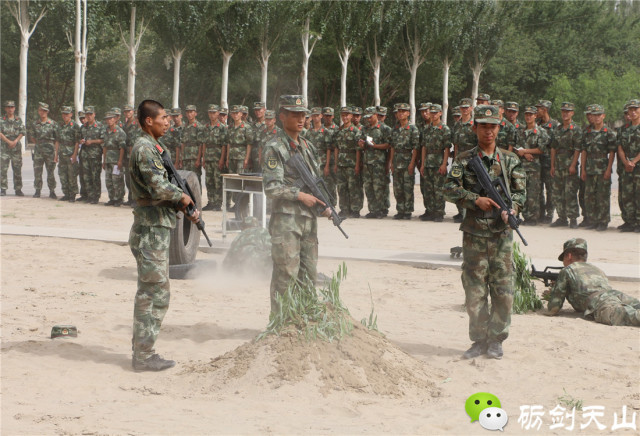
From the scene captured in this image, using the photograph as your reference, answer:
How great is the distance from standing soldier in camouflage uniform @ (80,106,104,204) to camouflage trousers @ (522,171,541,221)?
8991mm

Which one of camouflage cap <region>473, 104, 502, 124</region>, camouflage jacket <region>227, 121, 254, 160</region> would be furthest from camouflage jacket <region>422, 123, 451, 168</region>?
camouflage cap <region>473, 104, 502, 124</region>

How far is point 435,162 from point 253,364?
10.0 metres

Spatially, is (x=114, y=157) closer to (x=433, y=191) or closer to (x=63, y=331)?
(x=433, y=191)

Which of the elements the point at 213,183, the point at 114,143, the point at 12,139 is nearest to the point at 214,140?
the point at 213,183

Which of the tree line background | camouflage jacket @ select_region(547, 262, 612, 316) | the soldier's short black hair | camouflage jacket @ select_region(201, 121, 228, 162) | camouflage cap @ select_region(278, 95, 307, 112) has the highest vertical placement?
the tree line background

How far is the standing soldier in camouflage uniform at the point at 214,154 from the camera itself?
56.6ft

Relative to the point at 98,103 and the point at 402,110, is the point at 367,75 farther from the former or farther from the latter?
the point at 402,110

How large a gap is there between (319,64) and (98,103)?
51.8 ft

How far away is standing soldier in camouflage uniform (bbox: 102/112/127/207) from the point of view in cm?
1783

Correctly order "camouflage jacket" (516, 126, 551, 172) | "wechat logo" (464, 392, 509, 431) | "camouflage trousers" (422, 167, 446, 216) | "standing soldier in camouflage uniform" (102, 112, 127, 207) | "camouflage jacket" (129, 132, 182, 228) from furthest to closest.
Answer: "standing soldier in camouflage uniform" (102, 112, 127, 207) → "camouflage trousers" (422, 167, 446, 216) → "camouflage jacket" (516, 126, 551, 172) → "camouflage jacket" (129, 132, 182, 228) → "wechat logo" (464, 392, 509, 431)

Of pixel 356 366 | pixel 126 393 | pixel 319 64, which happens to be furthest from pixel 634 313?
pixel 319 64

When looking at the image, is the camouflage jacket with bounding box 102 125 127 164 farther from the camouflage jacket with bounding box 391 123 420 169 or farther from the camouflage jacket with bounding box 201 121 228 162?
the camouflage jacket with bounding box 391 123 420 169

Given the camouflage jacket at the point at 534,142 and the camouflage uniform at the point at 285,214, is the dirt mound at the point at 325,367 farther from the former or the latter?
the camouflage jacket at the point at 534,142

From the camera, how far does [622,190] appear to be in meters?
14.2
